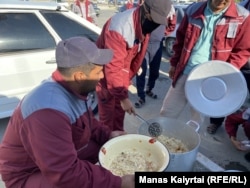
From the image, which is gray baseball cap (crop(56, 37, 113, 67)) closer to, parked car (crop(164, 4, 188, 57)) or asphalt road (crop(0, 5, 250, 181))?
asphalt road (crop(0, 5, 250, 181))

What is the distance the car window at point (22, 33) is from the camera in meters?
3.46

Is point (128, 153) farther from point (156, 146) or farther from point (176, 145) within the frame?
point (176, 145)

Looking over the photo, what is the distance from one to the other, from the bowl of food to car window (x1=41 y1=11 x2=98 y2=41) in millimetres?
2128

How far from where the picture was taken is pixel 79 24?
4.01 metres

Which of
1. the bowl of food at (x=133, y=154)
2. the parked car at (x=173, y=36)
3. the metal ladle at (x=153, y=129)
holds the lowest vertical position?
the parked car at (x=173, y=36)

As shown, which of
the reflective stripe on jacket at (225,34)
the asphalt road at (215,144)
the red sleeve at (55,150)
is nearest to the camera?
the red sleeve at (55,150)

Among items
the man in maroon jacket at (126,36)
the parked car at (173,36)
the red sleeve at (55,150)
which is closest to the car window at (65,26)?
the man in maroon jacket at (126,36)

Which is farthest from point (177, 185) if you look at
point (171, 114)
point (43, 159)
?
point (171, 114)

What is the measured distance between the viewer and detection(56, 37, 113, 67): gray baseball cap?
159cm

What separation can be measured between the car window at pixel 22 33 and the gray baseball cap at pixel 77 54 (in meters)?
2.10

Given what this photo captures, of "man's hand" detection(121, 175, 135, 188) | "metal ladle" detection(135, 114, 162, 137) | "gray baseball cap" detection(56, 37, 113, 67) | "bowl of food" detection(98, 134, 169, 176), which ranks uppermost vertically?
"gray baseball cap" detection(56, 37, 113, 67)

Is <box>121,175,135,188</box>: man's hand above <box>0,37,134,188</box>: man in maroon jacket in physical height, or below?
below

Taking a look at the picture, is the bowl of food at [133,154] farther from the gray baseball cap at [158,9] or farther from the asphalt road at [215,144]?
the asphalt road at [215,144]

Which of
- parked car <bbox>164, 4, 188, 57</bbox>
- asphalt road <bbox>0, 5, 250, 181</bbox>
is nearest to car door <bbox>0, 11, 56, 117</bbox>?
asphalt road <bbox>0, 5, 250, 181</bbox>
